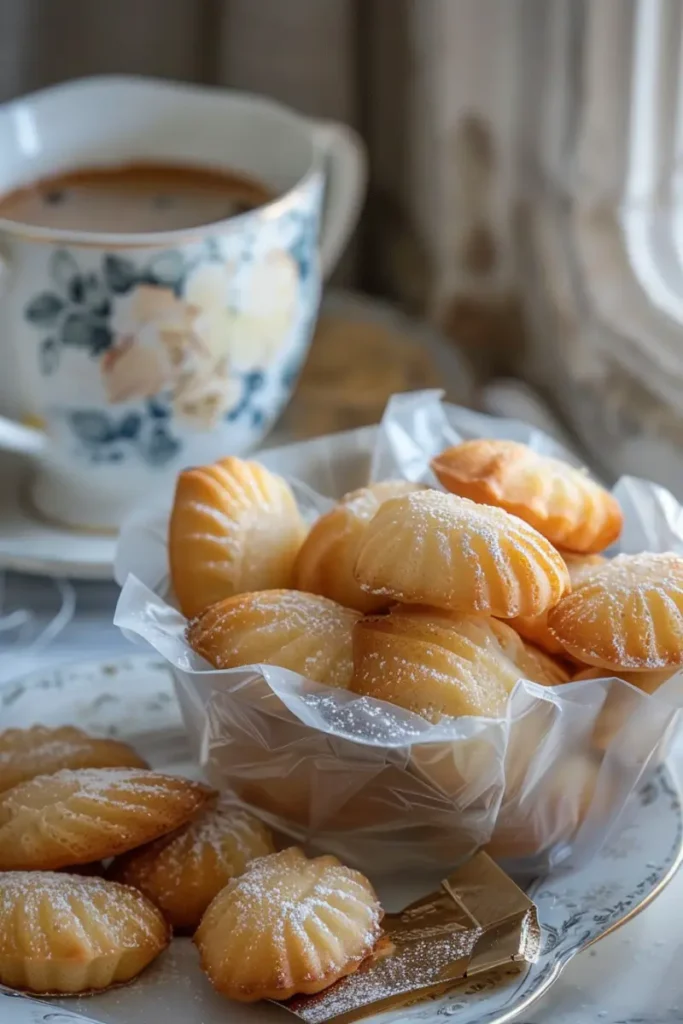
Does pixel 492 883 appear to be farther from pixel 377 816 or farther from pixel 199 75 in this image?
pixel 199 75

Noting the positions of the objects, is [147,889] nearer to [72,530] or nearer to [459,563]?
[459,563]

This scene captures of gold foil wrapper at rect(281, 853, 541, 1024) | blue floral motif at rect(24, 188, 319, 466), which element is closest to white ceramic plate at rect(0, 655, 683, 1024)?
gold foil wrapper at rect(281, 853, 541, 1024)

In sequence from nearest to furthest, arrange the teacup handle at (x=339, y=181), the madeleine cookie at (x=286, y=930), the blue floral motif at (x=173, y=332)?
the madeleine cookie at (x=286, y=930) → the blue floral motif at (x=173, y=332) → the teacup handle at (x=339, y=181)

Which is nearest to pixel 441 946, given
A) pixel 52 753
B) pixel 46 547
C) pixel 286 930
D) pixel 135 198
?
pixel 286 930

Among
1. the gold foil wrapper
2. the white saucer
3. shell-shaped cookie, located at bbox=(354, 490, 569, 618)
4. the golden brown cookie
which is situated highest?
shell-shaped cookie, located at bbox=(354, 490, 569, 618)

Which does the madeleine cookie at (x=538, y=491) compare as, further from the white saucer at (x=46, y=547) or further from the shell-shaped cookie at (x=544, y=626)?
the white saucer at (x=46, y=547)

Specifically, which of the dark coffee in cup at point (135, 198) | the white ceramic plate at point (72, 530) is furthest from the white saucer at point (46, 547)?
the dark coffee in cup at point (135, 198)

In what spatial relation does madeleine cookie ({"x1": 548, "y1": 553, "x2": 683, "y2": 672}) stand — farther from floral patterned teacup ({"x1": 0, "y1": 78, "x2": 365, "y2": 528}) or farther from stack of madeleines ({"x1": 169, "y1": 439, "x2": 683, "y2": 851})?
floral patterned teacup ({"x1": 0, "y1": 78, "x2": 365, "y2": 528})
